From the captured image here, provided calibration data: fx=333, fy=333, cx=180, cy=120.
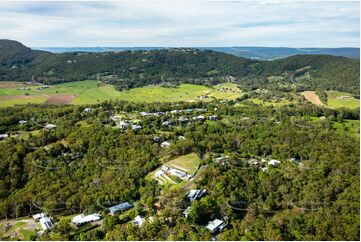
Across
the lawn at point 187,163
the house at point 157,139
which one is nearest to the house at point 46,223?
the lawn at point 187,163

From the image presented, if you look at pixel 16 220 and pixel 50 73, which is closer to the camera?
pixel 16 220

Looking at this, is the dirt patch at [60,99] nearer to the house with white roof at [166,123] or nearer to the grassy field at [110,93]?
the grassy field at [110,93]

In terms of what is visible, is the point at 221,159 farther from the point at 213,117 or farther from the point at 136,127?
the point at 213,117

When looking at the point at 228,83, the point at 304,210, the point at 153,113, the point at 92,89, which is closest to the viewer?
the point at 304,210

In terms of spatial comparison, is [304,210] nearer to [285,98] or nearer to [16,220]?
[16,220]

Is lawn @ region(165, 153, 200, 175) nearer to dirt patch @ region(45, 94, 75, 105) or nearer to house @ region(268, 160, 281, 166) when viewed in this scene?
house @ region(268, 160, 281, 166)

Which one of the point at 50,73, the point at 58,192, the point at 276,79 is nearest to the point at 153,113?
the point at 58,192
